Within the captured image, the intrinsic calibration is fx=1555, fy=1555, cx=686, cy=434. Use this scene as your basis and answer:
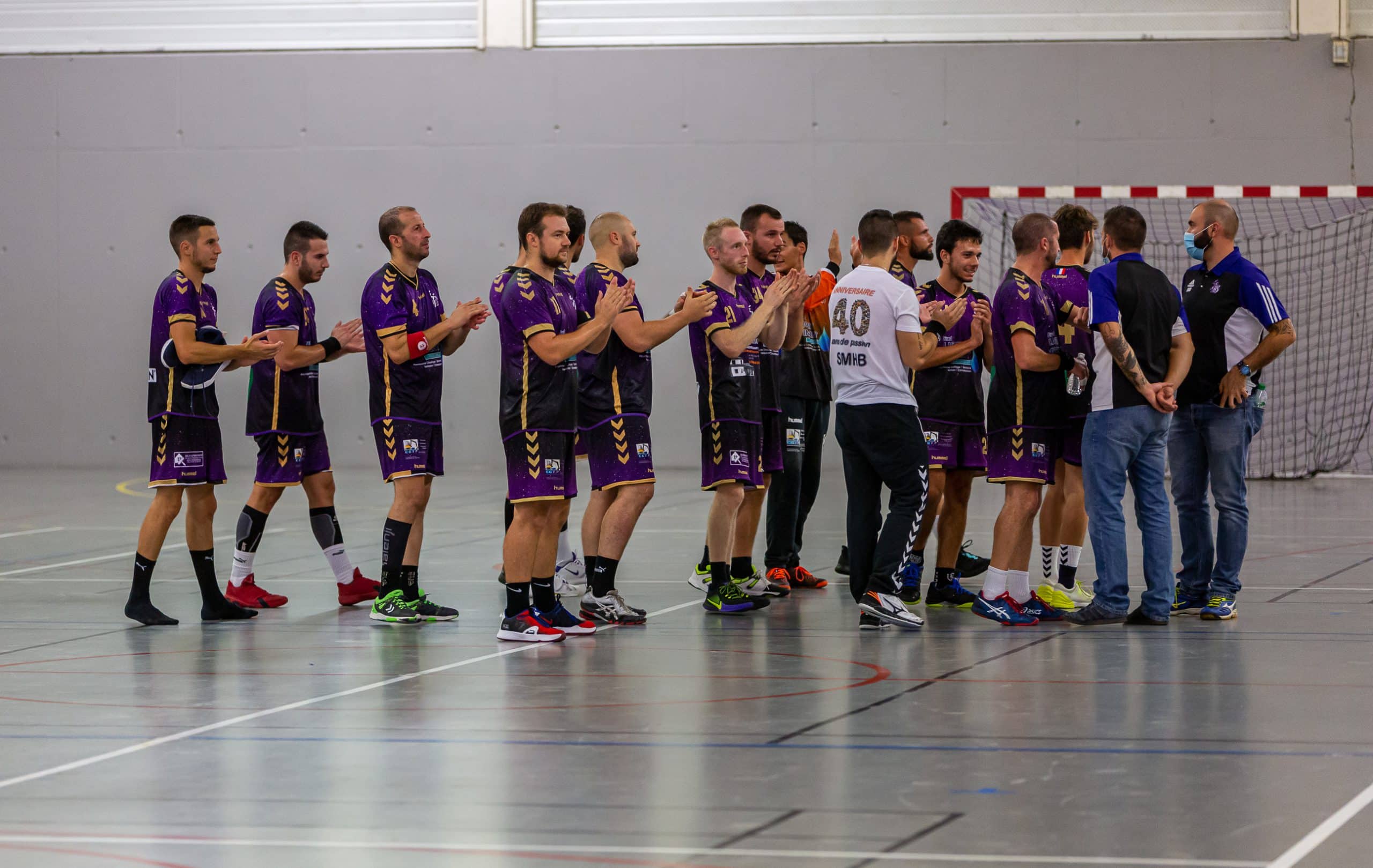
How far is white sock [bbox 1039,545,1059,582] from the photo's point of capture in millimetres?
8289

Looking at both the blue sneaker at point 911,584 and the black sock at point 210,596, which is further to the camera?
the blue sneaker at point 911,584

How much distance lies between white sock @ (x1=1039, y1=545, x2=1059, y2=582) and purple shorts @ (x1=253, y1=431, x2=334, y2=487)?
3983 millimetres

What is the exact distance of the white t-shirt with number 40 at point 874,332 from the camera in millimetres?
7504

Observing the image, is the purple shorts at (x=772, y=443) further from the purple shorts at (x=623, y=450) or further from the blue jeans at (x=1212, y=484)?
the blue jeans at (x=1212, y=484)

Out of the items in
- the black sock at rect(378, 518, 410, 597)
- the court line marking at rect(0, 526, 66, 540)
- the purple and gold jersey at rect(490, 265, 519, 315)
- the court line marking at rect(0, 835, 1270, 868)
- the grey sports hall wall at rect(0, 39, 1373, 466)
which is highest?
the grey sports hall wall at rect(0, 39, 1373, 466)

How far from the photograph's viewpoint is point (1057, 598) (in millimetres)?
8141

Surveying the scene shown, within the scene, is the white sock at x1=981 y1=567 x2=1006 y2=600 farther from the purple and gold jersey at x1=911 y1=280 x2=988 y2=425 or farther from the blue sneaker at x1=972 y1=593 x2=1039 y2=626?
the purple and gold jersey at x1=911 y1=280 x2=988 y2=425

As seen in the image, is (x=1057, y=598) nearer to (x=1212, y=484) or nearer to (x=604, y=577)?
(x=1212, y=484)

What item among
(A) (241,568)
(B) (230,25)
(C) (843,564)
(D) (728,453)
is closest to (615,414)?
(D) (728,453)

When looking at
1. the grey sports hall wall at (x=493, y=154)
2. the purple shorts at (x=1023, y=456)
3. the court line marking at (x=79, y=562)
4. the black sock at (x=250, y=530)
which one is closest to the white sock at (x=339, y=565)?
the black sock at (x=250, y=530)

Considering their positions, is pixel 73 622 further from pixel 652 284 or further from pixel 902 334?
pixel 652 284

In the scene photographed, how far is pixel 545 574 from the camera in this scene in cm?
747

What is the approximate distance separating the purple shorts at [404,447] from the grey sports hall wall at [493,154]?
10.3 metres

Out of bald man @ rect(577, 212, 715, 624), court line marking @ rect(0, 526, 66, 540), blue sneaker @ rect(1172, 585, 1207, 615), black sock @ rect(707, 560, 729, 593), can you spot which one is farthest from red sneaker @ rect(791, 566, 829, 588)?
court line marking @ rect(0, 526, 66, 540)
